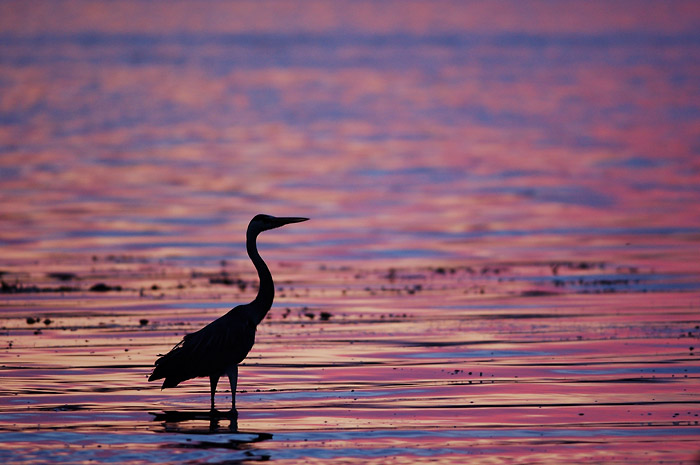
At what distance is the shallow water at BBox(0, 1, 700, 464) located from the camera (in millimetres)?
14516

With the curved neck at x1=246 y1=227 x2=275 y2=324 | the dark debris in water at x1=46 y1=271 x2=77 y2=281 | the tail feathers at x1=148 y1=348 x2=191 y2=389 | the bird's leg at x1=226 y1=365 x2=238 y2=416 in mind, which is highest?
the dark debris in water at x1=46 y1=271 x2=77 y2=281

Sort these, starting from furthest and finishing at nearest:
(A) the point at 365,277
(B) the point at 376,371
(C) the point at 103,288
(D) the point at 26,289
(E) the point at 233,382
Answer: (A) the point at 365,277 < (C) the point at 103,288 < (D) the point at 26,289 < (B) the point at 376,371 < (E) the point at 233,382

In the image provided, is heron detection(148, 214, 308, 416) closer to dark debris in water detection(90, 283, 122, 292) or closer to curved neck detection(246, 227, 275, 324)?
curved neck detection(246, 227, 275, 324)

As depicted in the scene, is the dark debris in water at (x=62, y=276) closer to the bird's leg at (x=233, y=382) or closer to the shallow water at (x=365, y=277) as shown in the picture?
the shallow water at (x=365, y=277)

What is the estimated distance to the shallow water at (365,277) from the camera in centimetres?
1452

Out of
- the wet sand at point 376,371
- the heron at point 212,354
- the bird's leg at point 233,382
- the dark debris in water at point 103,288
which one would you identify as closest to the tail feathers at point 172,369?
the heron at point 212,354

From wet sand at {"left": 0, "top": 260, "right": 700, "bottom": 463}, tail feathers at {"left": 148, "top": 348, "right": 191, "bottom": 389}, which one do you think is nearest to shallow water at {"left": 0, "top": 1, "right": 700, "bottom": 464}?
wet sand at {"left": 0, "top": 260, "right": 700, "bottom": 463}

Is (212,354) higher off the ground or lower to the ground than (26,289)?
lower

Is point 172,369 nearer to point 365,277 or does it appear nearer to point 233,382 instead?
point 233,382

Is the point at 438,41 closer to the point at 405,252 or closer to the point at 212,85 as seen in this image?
the point at 212,85

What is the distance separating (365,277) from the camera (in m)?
25.6

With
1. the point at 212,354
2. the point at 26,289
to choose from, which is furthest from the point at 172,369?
the point at 26,289

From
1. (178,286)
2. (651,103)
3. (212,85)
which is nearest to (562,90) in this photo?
(651,103)

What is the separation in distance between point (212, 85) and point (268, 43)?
5338cm
